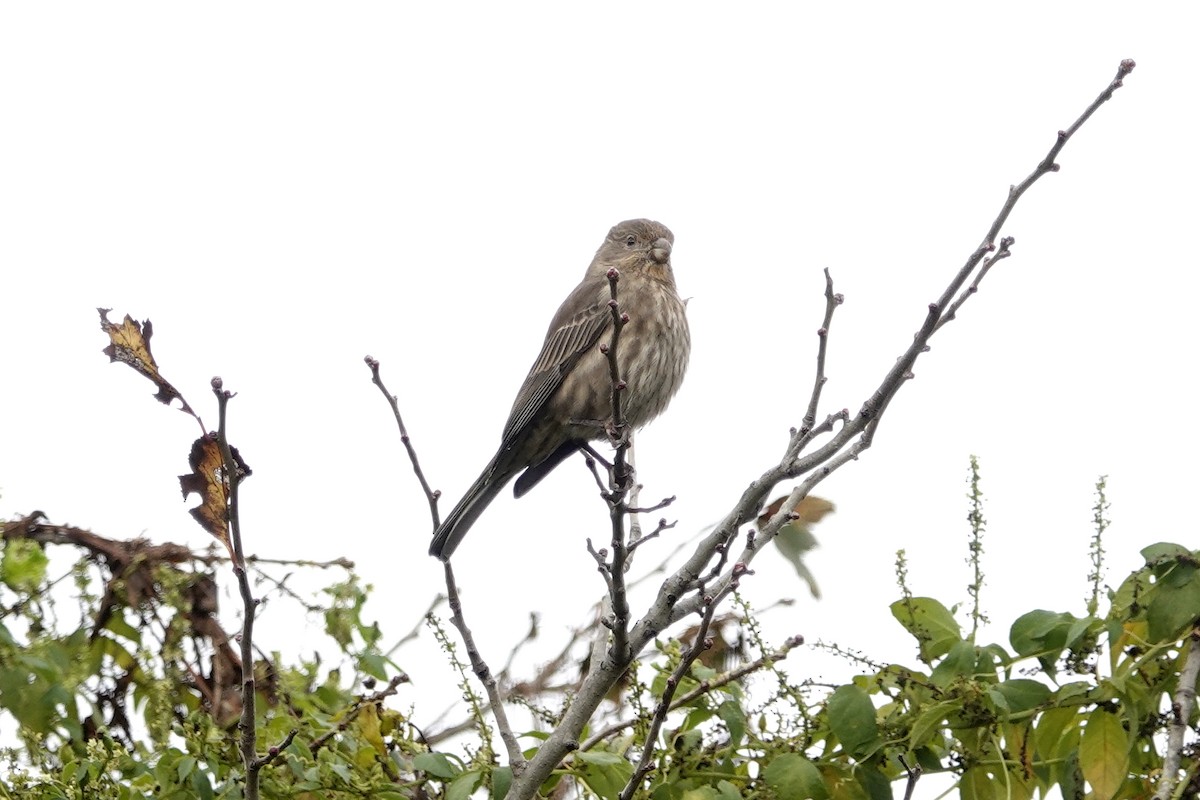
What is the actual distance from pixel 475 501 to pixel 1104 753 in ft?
13.8

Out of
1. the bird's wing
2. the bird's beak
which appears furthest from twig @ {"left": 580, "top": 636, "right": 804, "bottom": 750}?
the bird's beak

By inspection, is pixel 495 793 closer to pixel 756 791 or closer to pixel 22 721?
pixel 756 791

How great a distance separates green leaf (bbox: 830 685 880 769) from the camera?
3205 mm

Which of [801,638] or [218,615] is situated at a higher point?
[218,615]

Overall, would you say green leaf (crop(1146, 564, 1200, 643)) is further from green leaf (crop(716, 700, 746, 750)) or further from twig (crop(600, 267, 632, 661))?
twig (crop(600, 267, 632, 661))

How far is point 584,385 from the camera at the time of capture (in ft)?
24.0

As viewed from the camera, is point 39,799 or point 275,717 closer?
point 39,799

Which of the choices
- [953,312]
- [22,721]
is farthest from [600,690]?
[22,721]

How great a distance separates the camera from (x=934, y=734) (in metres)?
3.29

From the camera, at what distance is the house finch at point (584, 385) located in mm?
7070

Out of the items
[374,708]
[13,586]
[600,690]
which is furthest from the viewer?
→ [13,586]

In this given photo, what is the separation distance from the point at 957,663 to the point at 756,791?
539 mm

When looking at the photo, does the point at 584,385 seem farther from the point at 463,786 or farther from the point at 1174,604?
the point at 1174,604

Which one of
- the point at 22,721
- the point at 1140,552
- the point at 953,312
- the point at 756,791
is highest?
the point at 953,312
